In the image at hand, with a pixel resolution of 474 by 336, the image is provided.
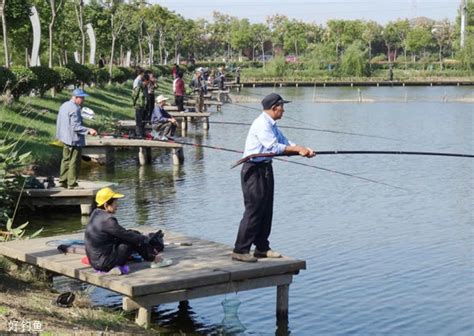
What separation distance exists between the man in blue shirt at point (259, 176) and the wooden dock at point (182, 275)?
240mm

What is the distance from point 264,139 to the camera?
9.56 metres

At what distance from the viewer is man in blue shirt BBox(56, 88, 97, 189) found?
14.4m

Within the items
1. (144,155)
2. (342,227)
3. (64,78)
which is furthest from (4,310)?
(64,78)

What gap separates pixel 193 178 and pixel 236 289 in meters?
11.3

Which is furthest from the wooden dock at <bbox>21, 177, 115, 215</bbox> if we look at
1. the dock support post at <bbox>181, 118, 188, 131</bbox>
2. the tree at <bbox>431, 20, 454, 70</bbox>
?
the tree at <bbox>431, 20, 454, 70</bbox>

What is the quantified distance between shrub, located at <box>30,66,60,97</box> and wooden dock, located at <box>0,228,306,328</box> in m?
17.4

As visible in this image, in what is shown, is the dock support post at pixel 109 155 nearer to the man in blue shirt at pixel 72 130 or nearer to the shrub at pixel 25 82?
the shrub at pixel 25 82

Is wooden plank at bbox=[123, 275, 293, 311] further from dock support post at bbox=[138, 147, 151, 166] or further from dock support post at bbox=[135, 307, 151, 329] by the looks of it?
dock support post at bbox=[138, 147, 151, 166]

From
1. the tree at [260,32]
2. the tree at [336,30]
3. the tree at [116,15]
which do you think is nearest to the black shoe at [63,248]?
the tree at [116,15]

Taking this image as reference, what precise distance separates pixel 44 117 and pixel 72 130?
405 inches

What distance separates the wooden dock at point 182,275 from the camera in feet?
29.3

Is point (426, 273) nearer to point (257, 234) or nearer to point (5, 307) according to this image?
point (257, 234)

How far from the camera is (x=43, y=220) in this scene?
49.6 feet

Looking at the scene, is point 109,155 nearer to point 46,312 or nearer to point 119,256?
point 119,256
